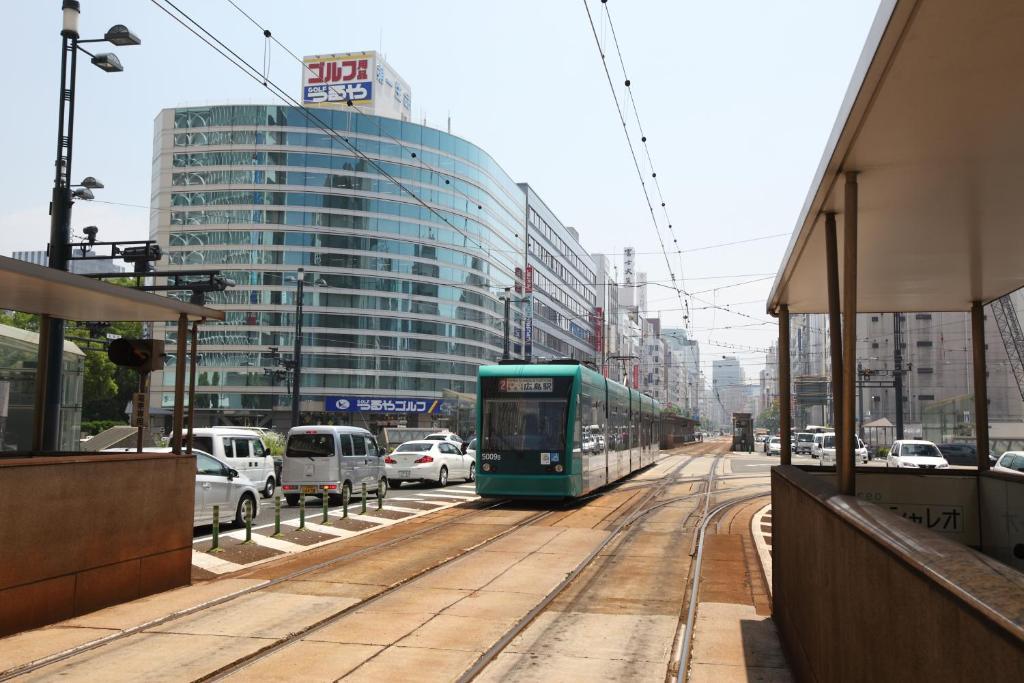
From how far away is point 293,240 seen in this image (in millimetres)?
79000

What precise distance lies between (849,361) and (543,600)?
16.2 ft

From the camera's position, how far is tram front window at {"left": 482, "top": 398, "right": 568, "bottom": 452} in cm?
1825

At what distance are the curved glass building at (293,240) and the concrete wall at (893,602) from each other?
7373cm

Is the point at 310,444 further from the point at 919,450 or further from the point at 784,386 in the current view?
the point at 919,450

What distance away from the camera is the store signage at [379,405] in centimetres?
7850

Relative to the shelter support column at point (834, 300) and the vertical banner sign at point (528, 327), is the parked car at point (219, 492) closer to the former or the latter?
the shelter support column at point (834, 300)

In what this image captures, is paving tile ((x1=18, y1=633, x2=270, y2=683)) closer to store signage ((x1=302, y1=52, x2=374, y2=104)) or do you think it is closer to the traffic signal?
the traffic signal

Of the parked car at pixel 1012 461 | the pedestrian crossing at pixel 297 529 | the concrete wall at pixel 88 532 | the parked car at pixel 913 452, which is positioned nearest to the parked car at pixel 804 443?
the parked car at pixel 913 452

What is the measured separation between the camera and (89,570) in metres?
8.33

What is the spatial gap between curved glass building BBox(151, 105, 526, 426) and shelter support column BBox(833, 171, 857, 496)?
241 ft

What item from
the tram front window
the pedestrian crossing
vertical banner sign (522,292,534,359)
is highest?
vertical banner sign (522,292,534,359)

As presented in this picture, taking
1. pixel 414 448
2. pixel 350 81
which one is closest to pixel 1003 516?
pixel 414 448

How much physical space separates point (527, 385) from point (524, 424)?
32.1 inches

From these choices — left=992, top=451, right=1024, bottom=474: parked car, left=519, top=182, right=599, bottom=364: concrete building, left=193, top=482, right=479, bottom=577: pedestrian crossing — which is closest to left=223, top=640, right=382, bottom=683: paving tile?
left=193, top=482, right=479, bottom=577: pedestrian crossing
